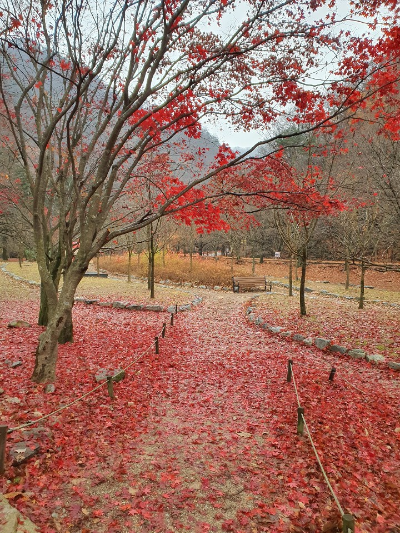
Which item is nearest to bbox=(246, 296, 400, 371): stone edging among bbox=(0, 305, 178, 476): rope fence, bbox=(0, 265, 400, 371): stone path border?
bbox=(0, 265, 400, 371): stone path border

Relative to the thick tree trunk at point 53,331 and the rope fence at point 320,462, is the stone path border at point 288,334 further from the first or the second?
the thick tree trunk at point 53,331

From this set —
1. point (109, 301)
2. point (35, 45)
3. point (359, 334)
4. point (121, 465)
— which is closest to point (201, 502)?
point (121, 465)

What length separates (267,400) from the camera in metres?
6.35

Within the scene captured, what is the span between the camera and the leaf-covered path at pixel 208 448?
3406 mm

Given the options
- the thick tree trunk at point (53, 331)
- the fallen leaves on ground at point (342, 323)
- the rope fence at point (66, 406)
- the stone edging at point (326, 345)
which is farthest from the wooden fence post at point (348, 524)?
the fallen leaves on ground at point (342, 323)

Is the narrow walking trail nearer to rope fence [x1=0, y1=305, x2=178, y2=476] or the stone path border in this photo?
the stone path border

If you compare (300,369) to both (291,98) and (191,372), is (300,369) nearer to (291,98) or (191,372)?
(191,372)

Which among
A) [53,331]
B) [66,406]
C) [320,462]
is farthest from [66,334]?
[320,462]

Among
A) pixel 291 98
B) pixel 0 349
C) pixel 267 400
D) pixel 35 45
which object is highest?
pixel 35 45

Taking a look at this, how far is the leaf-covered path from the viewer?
341cm

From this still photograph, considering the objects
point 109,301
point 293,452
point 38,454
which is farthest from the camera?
point 109,301

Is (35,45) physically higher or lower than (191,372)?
higher

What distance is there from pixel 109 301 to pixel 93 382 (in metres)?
9.71

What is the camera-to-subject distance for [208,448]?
15.5 feet
